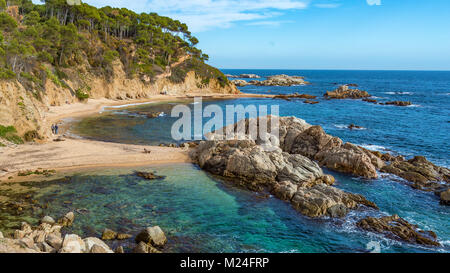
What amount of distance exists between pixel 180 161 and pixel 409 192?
22367 millimetres

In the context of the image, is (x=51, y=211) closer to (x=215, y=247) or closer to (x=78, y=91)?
(x=215, y=247)

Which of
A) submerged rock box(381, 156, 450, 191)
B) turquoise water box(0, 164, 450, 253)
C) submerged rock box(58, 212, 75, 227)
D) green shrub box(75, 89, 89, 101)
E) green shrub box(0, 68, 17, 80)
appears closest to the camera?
turquoise water box(0, 164, 450, 253)

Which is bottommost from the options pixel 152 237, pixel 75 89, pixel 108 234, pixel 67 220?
pixel 108 234

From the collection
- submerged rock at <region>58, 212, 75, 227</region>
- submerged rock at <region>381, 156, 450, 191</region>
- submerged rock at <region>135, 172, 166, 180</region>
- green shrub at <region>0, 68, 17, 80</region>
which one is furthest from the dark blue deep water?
green shrub at <region>0, 68, 17, 80</region>

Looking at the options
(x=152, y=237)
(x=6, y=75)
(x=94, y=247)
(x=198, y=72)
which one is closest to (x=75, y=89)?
(x=6, y=75)

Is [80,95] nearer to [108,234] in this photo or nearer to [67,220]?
[67,220]

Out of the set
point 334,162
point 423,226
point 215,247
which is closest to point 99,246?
point 215,247

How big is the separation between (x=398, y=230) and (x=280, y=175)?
10.4m

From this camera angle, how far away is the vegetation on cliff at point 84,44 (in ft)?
153

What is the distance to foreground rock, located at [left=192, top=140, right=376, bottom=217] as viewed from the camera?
22234mm

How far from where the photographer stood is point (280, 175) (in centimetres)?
2738

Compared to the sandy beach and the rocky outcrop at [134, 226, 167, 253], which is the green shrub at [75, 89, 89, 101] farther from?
A: the rocky outcrop at [134, 226, 167, 253]

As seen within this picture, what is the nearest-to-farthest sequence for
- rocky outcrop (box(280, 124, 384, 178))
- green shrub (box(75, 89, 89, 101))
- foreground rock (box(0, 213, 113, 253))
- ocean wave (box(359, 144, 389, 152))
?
foreground rock (box(0, 213, 113, 253)) < rocky outcrop (box(280, 124, 384, 178)) < ocean wave (box(359, 144, 389, 152)) < green shrub (box(75, 89, 89, 101))
